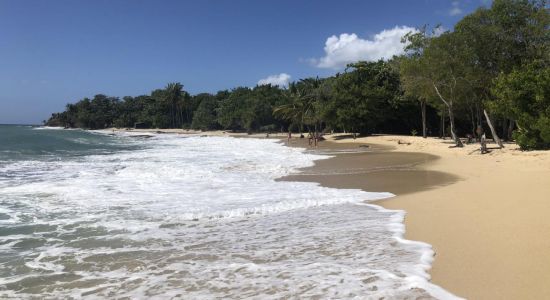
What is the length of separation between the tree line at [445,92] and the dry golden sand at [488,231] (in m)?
9.16

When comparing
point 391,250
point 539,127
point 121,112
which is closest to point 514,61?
point 539,127

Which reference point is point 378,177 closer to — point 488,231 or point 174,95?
point 488,231

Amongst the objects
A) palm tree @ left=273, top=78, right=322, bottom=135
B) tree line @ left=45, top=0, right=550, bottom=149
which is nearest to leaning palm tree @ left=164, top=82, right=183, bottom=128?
tree line @ left=45, top=0, right=550, bottom=149

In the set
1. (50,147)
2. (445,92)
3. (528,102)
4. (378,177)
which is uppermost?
(445,92)

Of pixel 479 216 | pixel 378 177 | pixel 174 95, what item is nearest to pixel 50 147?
pixel 378 177

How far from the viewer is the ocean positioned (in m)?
5.04

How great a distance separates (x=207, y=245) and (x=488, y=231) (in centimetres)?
455

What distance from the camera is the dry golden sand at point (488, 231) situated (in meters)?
4.67

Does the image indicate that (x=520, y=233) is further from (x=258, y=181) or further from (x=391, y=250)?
(x=258, y=181)

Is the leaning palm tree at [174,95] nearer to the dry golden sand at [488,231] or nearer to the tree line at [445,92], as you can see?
the tree line at [445,92]

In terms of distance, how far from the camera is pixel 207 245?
7008 mm

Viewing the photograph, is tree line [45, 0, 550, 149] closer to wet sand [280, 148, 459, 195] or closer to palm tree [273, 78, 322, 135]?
palm tree [273, 78, 322, 135]

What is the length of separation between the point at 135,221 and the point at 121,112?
130m

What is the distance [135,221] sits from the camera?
885 centimetres
